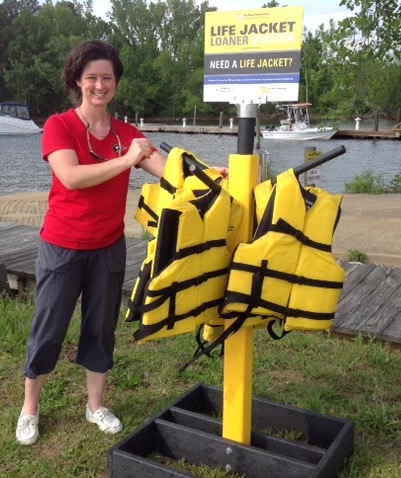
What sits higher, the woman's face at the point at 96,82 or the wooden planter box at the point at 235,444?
the woman's face at the point at 96,82

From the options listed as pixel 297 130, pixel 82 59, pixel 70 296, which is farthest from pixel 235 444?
pixel 297 130

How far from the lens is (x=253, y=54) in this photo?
2355 mm

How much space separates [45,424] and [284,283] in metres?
1.58

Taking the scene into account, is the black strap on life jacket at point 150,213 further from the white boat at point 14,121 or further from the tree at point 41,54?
the tree at point 41,54

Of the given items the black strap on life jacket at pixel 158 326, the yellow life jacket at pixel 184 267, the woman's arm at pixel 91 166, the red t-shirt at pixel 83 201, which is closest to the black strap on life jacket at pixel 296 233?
the yellow life jacket at pixel 184 267

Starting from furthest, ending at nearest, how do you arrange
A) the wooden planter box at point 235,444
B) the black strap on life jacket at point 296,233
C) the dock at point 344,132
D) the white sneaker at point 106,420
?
the dock at point 344,132, the white sneaker at point 106,420, the wooden planter box at point 235,444, the black strap on life jacket at point 296,233

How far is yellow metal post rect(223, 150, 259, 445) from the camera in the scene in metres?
2.45

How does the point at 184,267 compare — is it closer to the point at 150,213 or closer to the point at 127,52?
the point at 150,213

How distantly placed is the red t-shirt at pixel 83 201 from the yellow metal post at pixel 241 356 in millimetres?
512

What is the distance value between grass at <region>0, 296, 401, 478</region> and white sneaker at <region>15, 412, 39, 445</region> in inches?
1.3

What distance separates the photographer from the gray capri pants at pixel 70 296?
2738 millimetres

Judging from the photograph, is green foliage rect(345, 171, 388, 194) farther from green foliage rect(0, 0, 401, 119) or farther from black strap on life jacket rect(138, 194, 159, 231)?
green foliage rect(0, 0, 401, 119)

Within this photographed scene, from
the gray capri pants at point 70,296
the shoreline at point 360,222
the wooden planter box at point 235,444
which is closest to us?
the wooden planter box at point 235,444

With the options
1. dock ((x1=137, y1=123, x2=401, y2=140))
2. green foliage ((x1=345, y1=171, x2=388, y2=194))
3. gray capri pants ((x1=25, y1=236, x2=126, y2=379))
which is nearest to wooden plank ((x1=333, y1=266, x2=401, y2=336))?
gray capri pants ((x1=25, y1=236, x2=126, y2=379))
